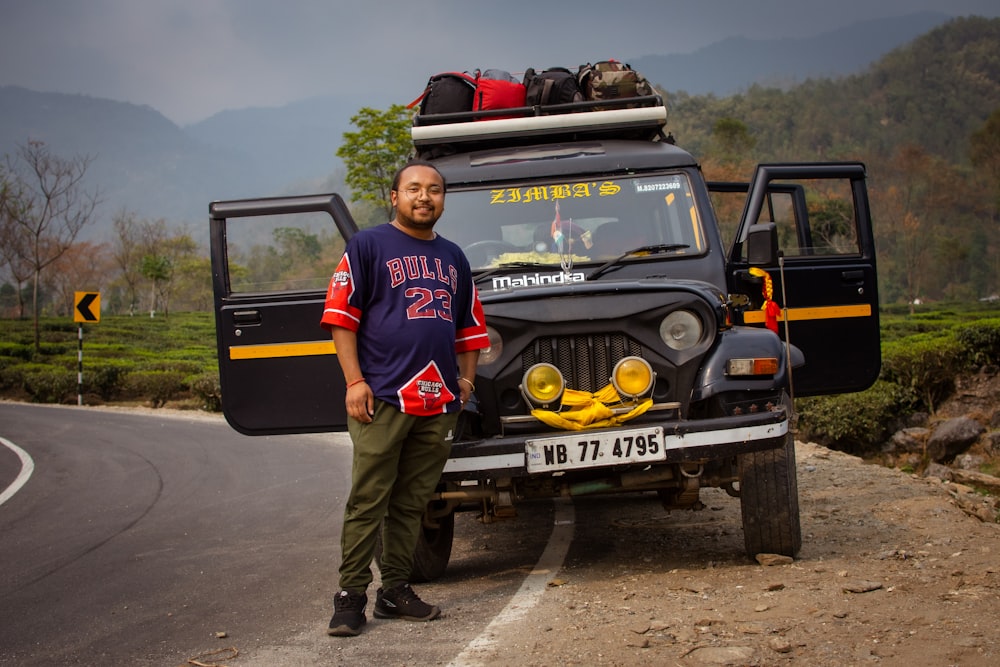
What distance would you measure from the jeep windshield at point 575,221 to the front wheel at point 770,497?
4.53ft

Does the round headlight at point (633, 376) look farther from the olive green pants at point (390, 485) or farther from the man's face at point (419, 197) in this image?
the man's face at point (419, 197)

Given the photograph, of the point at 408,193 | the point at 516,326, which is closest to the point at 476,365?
the point at 516,326

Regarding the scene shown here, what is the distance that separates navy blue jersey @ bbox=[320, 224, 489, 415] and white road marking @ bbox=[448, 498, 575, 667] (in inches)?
37.5

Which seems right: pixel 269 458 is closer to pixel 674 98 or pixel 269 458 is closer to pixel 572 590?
pixel 572 590

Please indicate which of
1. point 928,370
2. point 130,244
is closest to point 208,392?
point 928,370

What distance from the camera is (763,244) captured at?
5.86 meters

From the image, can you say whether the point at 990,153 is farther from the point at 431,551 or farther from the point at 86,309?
the point at 431,551

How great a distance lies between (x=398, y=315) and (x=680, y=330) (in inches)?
60.5

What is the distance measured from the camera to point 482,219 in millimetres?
6148

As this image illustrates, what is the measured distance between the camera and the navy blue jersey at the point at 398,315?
14.1 feet

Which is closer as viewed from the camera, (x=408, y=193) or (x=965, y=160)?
(x=408, y=193)

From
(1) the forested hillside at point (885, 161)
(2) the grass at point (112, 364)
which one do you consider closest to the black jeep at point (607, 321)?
(2) the grass at point (112, 364)

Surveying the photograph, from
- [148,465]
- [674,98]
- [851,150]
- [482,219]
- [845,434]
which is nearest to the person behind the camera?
[482,219]

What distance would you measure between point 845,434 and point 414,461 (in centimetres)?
1088
